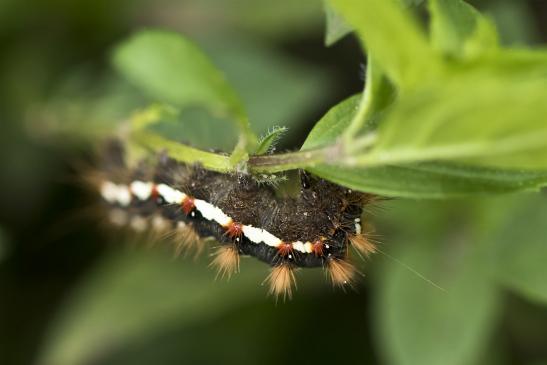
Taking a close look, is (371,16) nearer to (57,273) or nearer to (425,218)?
(425,218)

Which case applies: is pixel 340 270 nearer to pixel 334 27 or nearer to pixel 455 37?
pixel 334 27

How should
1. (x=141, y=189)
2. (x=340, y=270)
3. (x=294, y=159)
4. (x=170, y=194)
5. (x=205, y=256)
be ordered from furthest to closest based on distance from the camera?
(x=205, y=256), (x=141, y=189), (x=170, y=194), (x=340, y=270), (x=294, y=159)

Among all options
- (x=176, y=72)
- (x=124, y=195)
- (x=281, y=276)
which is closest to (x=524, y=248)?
(x=281, y=276)

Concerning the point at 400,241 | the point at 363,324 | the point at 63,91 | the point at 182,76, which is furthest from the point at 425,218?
the point at 182,76

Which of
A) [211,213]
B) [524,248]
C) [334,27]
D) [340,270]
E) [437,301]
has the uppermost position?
[334,27]

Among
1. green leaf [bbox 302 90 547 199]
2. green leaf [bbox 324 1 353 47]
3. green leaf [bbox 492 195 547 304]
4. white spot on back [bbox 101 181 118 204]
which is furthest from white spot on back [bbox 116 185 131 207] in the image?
green leaf [bbox 492 195 547 304]

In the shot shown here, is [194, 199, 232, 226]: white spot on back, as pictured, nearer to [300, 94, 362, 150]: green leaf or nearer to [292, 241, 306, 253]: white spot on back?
[292, 241, 306, 253]: white spot on back
